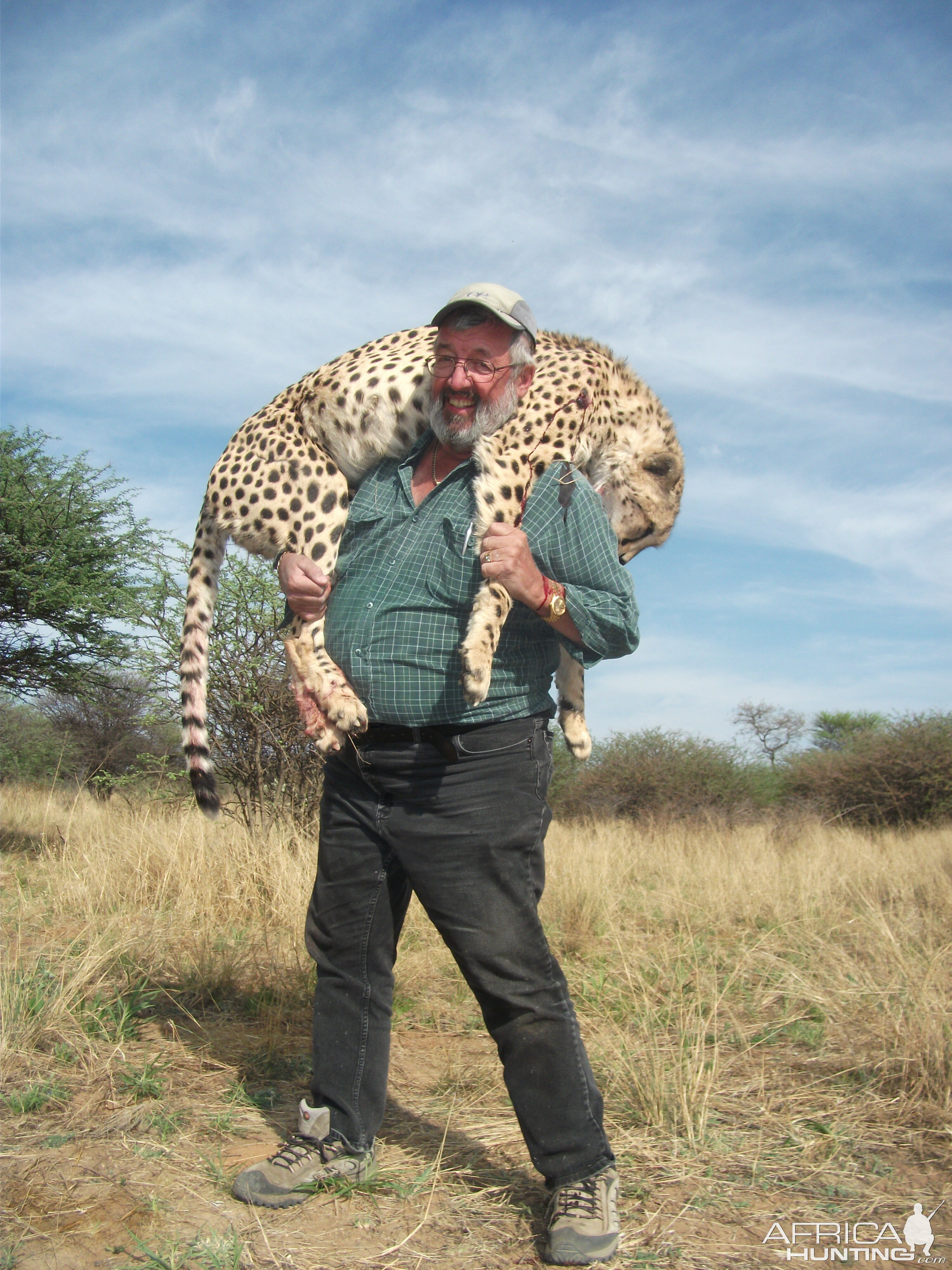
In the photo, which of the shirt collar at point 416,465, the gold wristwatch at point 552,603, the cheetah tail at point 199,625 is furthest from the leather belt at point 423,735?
the cheetah tail at point 199,625

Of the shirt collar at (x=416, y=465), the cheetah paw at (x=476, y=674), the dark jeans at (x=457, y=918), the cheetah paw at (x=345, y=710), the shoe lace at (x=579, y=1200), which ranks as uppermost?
the shirt collar at (x=416, y=465)

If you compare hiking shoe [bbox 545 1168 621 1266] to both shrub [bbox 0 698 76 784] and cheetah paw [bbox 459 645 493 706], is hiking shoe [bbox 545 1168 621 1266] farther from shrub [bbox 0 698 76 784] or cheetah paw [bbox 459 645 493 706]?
shrub [bbox 0 698 76 784]

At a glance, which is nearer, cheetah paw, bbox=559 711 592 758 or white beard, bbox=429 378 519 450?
white beard, bbox=429 378 519 450

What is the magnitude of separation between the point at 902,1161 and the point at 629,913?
3.55 m

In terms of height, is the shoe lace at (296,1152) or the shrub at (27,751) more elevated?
the shrub at (27,751)

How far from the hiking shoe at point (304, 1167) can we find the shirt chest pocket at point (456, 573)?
1.44 meters

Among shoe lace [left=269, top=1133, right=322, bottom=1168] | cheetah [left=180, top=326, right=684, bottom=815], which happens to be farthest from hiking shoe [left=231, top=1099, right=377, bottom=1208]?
cheetah [left=180, top=326, right=684, bottom=815]

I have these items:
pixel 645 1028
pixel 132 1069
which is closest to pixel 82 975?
pixel 132 1069

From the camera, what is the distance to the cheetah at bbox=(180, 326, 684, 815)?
8.82 ft

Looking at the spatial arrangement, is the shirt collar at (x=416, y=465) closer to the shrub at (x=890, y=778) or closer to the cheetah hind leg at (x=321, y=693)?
the cheetah hind leg at (x=321, y=693)

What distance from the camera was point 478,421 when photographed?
8.74 feet

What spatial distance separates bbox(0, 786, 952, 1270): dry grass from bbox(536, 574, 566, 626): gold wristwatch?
1548mm

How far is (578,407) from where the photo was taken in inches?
135

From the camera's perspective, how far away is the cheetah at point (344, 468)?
269 cm
